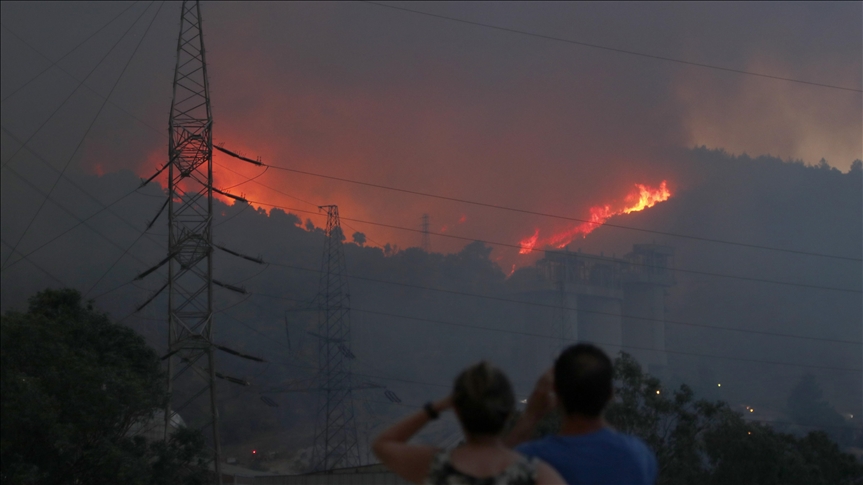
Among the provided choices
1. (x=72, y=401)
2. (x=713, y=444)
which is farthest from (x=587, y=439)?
(x=713, y=444)

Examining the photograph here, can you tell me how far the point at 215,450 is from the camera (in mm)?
39594

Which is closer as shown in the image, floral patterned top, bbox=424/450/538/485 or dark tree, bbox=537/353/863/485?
floral patterned top, bbox=424/450/538/485

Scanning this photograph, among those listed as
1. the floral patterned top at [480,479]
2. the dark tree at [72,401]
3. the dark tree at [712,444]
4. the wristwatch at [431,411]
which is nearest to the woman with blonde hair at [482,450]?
the floral patterned top at [480,479]

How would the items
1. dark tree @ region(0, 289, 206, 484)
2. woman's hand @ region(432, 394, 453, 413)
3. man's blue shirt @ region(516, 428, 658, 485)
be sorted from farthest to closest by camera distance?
dark tree @ region(0, 289, 206, 484) → man's blue shirt @ region(516, 428, 658, 485) → woman's hand @ region(432, 394, 453, 413)

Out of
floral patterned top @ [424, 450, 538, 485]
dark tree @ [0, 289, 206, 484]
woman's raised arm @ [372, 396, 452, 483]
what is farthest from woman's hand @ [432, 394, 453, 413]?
dark tree @ [0, 289, 206, 484]

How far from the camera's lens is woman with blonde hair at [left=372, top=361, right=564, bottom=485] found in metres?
3.83

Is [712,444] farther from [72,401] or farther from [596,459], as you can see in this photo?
[596,459]

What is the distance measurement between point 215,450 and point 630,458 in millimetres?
38489

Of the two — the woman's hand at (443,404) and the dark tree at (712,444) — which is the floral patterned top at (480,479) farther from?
the dark tree at (712,444)

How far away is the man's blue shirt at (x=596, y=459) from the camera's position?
4215 mm

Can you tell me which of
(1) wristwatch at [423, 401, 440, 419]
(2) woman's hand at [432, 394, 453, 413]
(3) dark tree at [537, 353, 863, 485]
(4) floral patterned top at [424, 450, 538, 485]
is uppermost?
(2) woman's hand at [432, 394, 453, 413]

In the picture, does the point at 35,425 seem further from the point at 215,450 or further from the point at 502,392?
the point at 502,392

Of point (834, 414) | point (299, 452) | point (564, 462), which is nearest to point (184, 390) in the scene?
point (299, 452)

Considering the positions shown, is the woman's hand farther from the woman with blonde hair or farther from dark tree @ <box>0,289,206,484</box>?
dark tree @ <box>0,289,206,484</box>
